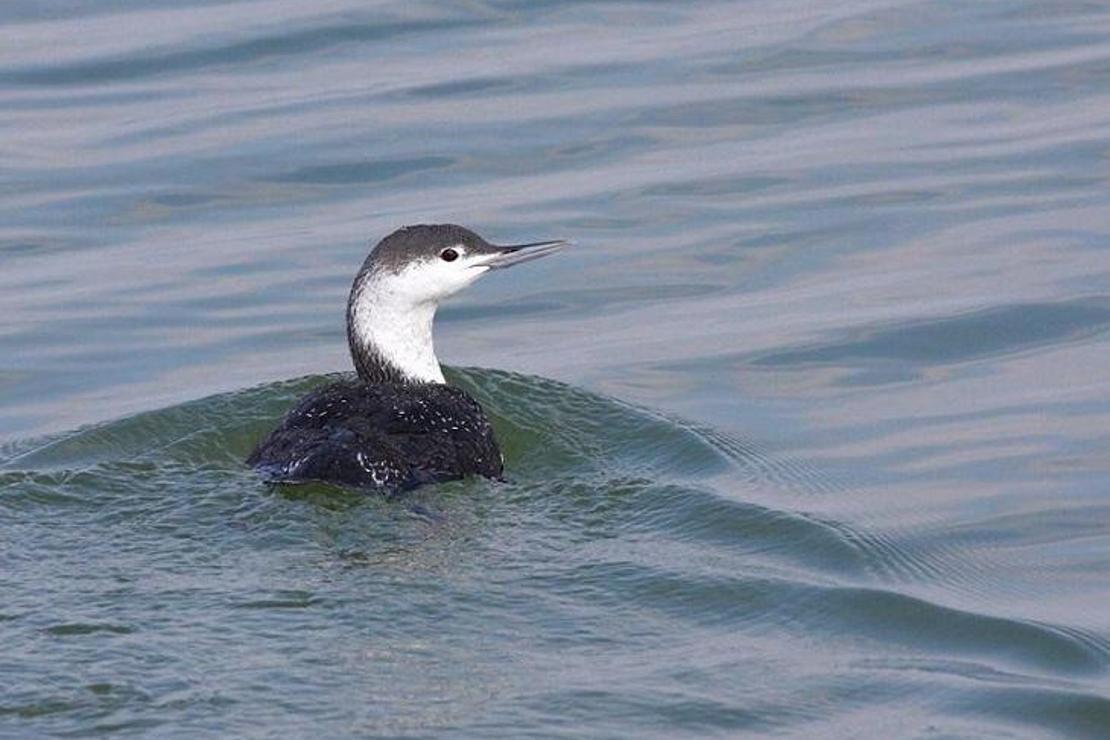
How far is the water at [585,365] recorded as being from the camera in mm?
7891

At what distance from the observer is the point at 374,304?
10797 mm

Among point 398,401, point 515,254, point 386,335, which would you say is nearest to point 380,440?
point 398,401

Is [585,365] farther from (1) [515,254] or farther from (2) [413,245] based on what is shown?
(2) [413,245]

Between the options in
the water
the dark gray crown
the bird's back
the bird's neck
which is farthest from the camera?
the bird's neck

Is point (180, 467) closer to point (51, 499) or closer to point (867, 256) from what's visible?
point (51, 499)

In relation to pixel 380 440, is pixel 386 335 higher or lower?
higher

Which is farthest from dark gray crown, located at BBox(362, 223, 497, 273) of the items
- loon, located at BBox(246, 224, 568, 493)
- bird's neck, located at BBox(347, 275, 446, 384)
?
bird's neck, located at BBox(347, 275, 446, 384)

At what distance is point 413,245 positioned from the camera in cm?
1073

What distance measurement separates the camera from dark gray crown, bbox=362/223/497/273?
10695mm

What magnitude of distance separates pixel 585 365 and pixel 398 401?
1.88 m

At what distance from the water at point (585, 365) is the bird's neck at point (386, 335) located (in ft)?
1.73

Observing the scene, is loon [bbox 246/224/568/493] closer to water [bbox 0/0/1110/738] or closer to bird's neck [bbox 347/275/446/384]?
bird's neck [bbox 347/275/446/384]

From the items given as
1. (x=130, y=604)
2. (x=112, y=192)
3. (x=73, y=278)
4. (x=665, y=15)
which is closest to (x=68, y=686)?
(x=130, y=604)

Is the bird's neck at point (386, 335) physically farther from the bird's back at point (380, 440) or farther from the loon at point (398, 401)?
the bird's back at point (380, 440)
